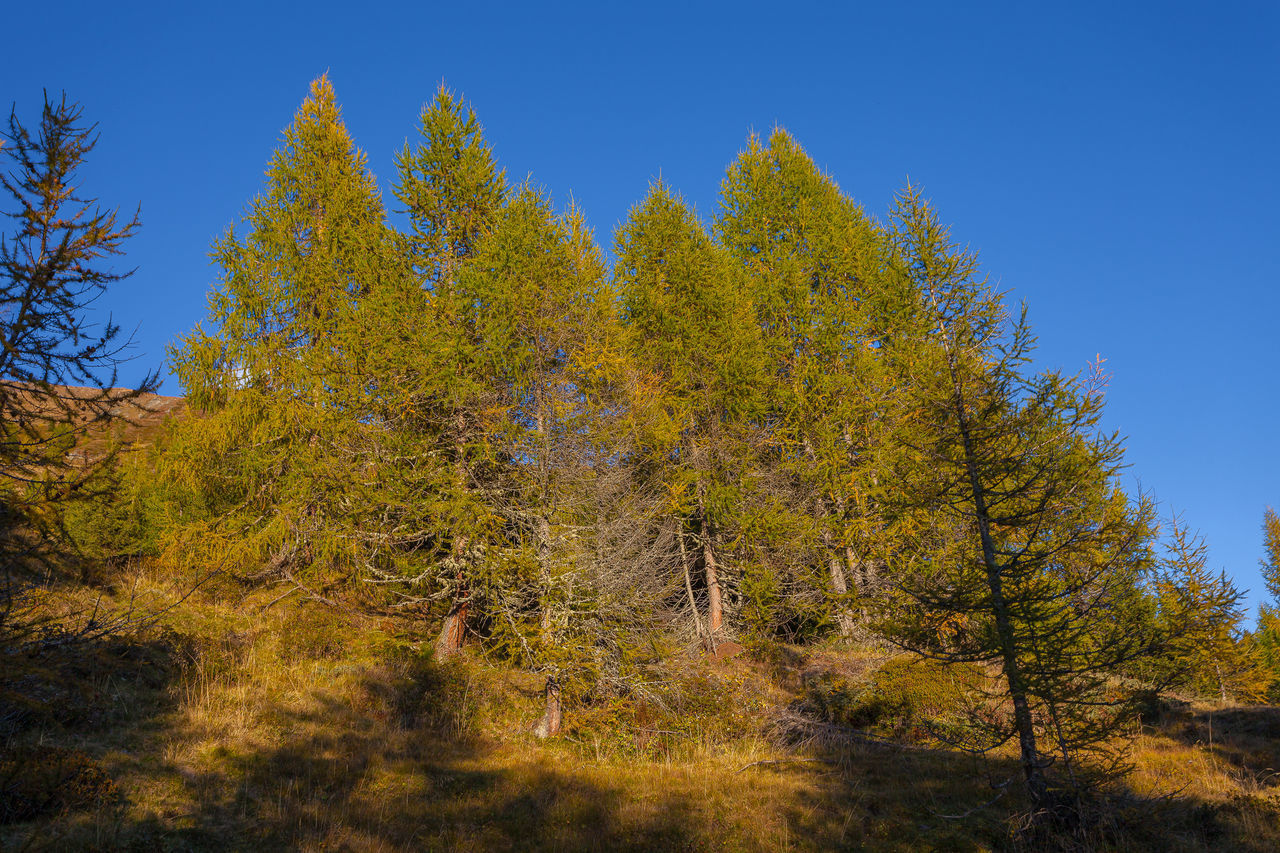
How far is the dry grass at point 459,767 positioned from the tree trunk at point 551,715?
0.34m

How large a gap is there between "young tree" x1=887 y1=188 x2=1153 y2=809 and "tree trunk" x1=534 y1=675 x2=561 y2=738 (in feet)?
21.3

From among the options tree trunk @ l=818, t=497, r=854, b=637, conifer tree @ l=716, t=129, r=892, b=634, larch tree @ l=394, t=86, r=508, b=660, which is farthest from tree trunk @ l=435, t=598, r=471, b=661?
tree trunk @ l=818, t=497, r=854, b=637

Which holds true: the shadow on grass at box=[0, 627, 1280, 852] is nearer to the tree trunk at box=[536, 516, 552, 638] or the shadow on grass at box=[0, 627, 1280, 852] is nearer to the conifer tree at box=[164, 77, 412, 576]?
the tree trunk at box=[536, 516, 552, 638]

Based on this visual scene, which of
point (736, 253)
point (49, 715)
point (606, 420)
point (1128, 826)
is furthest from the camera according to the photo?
point (736, 253)

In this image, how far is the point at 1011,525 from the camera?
8922mm

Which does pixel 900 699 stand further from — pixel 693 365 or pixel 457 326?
pixel 457 326

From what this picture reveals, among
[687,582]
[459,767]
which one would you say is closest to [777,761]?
[459,767]

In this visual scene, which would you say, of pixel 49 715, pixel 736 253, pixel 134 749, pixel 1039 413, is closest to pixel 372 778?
pixel 134 749

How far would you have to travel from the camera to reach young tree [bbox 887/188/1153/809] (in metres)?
7.50

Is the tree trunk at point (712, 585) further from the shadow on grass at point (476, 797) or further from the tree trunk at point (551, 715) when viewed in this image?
the tree trunk at point (551, 715)

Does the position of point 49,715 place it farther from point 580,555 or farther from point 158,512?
point 158,512

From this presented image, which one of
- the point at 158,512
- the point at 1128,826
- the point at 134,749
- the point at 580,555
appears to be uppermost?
the point at 158,512

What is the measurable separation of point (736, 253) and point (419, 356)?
476 inches

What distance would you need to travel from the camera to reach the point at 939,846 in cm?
757
